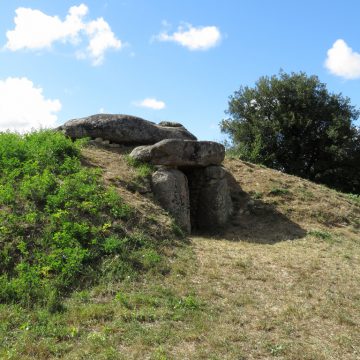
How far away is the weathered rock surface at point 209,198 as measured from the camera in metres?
12.2

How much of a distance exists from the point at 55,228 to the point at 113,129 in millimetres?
5892

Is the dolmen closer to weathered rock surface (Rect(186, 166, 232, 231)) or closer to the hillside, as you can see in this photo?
weathered rock surface (Rect(186, 166, 232, 231))

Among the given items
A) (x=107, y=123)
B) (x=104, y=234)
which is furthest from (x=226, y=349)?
(x=107, y=123)

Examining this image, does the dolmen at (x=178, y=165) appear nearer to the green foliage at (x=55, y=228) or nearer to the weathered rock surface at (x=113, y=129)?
the weathered rock surface at (x=113, y=129)

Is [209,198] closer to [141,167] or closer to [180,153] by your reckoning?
[180,153]

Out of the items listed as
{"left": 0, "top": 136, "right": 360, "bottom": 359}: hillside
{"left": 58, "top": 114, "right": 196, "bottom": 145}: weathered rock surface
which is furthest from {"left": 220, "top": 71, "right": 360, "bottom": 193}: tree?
{"left": 0, "top": 136, "right": 360, "bottom": 359}: hillside

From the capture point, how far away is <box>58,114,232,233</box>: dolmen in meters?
11.4

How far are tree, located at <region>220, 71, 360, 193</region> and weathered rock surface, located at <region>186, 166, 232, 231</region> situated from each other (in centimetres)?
1551

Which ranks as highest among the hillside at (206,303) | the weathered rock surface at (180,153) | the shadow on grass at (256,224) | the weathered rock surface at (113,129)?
the weathered rock surface at (113,129)

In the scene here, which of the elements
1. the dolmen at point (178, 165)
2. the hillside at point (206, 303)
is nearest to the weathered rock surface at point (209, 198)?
the dolmen at point (178, 165)

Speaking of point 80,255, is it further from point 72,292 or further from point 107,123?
point 107,123

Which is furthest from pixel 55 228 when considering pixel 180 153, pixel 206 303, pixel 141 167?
pixel 180 153

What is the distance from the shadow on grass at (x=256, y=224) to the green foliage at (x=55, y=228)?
10.5 feet

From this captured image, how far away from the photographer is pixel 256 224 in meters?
12.2
